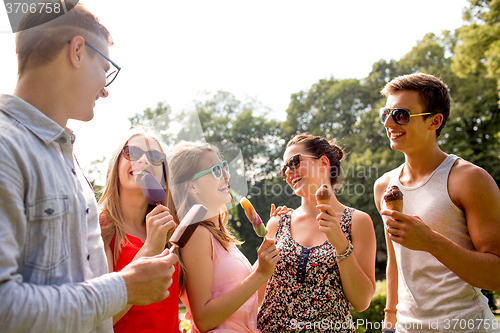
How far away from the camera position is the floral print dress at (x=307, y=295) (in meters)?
2.98

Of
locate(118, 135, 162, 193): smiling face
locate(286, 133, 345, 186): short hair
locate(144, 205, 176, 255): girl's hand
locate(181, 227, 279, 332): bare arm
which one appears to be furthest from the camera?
locate(286, 133, 345, 186): short hair

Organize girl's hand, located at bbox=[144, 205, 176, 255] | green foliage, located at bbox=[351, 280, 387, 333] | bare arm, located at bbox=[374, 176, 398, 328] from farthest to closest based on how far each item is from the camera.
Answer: green foliage, located at bbox=[351, 280, 387, 333]
bare arm, located at bbox=[374, 176, 398, 328]
girl's hand, located at bbox=[144, 205, 176, 255]

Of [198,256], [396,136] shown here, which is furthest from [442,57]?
[198,256]

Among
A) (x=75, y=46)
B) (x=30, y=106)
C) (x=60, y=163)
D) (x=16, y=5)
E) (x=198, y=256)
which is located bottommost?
(x=198, y=256)

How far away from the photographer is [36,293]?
1416mm

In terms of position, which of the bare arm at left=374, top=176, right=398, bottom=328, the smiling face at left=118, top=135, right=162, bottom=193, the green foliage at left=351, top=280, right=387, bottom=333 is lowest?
the green foliage at left=351, top=280, right=387, bottom=333

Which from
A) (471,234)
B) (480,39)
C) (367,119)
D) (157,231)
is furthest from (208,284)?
(367,119)

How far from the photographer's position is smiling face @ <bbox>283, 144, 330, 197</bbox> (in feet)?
11.8

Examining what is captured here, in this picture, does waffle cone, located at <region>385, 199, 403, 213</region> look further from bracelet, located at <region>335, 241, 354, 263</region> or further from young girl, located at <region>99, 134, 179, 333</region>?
young girl, located at <region>99, 134, 179, 333</region>

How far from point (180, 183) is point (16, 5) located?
71.5 inches

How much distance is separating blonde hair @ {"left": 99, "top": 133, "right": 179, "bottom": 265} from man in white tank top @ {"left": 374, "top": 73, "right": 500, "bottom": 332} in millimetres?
2075

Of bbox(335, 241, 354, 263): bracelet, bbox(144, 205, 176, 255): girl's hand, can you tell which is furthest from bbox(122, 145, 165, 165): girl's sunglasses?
bbox(335, 241, 354, 263): bracelet

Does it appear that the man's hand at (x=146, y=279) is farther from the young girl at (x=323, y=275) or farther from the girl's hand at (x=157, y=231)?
the young girl at (x=323, y=275)

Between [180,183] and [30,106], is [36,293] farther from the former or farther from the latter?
[180,183]
